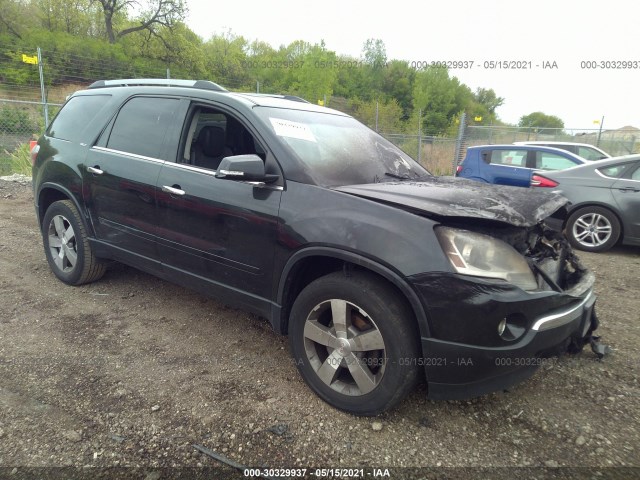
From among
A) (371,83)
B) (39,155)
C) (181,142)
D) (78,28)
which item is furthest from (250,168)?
(78,28)

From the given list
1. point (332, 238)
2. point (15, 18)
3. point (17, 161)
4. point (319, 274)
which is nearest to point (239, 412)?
point (319, 274)

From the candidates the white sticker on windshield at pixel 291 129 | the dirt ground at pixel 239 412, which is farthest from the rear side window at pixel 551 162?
the white sticker on windshield at pixel 291 129

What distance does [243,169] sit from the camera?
2.40m

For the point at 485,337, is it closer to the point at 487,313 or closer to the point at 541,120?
the point at 487,313

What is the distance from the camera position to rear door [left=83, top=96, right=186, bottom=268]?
3.17 metres

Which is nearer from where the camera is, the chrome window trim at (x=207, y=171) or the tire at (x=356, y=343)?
the tire at (x=356, y=343)

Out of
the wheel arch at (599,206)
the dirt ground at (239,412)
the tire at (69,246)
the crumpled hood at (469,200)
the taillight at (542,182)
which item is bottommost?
the dirt ground at (239,412)

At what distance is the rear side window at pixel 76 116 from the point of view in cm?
383

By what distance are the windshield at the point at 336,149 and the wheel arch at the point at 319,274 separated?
467 millimetres

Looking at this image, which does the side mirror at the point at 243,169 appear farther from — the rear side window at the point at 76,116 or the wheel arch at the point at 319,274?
the rear side window at the point at 76,116

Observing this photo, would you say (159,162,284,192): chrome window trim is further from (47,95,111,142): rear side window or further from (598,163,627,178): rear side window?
(598,163,627,178): rear side window

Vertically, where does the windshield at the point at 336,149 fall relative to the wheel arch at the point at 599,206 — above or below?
above

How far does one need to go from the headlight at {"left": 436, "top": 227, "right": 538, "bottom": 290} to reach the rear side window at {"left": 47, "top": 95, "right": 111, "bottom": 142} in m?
3.31

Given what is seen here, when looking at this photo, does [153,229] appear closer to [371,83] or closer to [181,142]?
[181,142]
